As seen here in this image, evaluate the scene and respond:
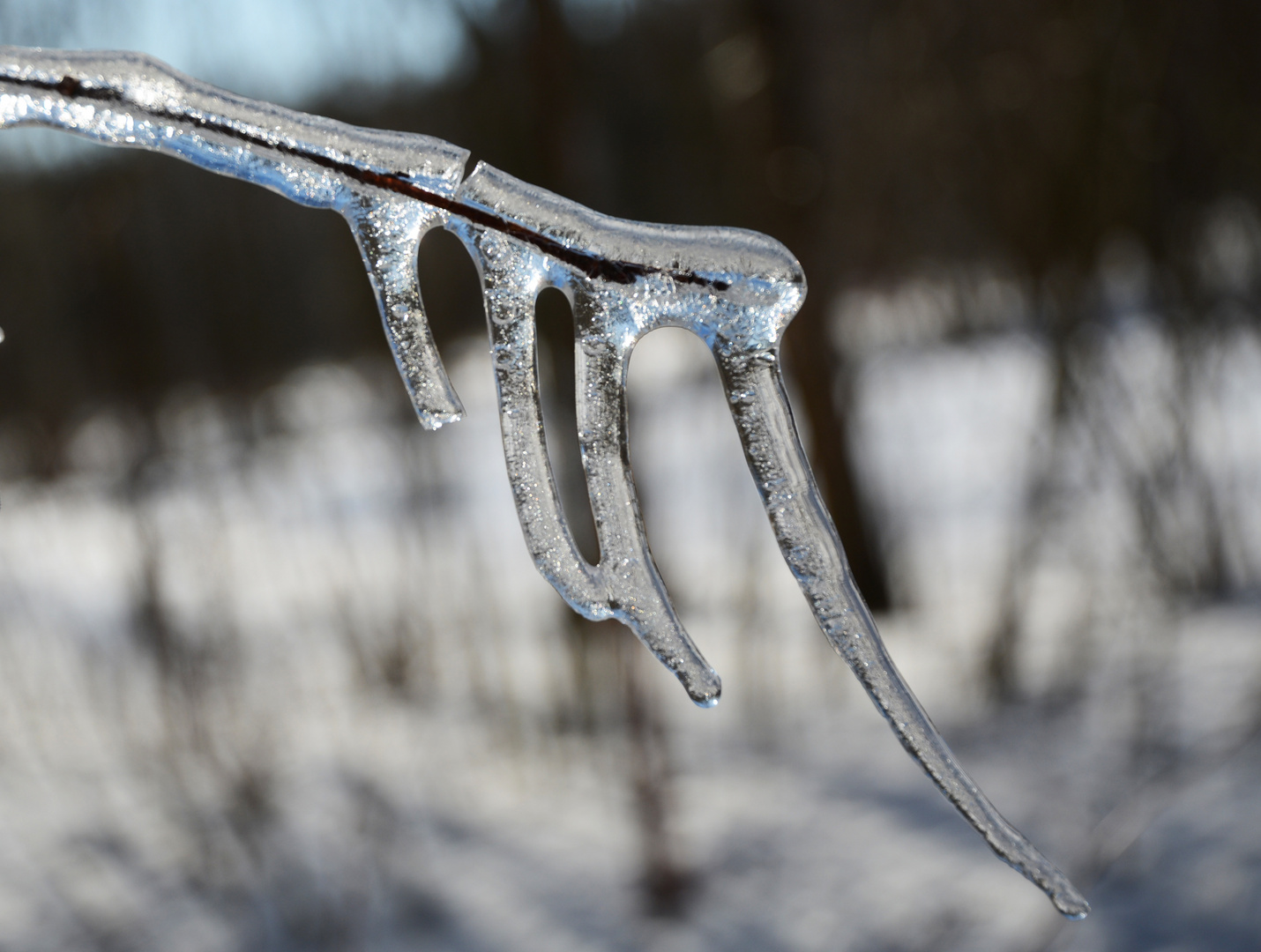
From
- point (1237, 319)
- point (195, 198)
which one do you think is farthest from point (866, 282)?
point (195, 198)

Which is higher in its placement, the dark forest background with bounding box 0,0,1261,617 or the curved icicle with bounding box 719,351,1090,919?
the dark forest background with bounding box 0,0,1261,617

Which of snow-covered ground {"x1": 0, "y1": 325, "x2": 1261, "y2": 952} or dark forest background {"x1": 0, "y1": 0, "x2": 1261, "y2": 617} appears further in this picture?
dark forest background {"x1": 0, "y1": 0, "x2": 1261, "y2": 617}

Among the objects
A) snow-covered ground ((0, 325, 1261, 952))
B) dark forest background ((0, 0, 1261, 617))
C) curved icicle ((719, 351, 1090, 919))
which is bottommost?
snow-covered ground ((0, 325, 1261, 952))

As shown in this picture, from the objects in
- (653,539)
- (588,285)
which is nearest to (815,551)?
(588,285)

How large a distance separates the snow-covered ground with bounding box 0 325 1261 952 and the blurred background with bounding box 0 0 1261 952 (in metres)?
0.01

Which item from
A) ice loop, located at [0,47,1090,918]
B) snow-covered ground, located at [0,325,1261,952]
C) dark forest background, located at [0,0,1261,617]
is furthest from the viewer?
dark forest background, located at [0,0,1261,617]

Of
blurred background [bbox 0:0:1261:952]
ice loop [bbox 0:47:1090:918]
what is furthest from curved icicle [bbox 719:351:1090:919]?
blurred background [bbox 0:0:1261:952]

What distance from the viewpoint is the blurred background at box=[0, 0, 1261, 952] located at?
88.0 inches

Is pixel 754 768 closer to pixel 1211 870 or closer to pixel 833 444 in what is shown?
pixel 833 444

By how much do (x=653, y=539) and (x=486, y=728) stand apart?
74 centimetres

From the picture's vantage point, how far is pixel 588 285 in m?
0.36

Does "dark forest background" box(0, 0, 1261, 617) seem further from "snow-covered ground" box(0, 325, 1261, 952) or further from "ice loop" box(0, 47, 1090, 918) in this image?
"ice loop" box(0, 47, 1090, 918)

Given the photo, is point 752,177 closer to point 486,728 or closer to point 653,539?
point 653,539

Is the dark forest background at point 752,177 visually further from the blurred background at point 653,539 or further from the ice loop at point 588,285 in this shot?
the ice loop at point 588,285
